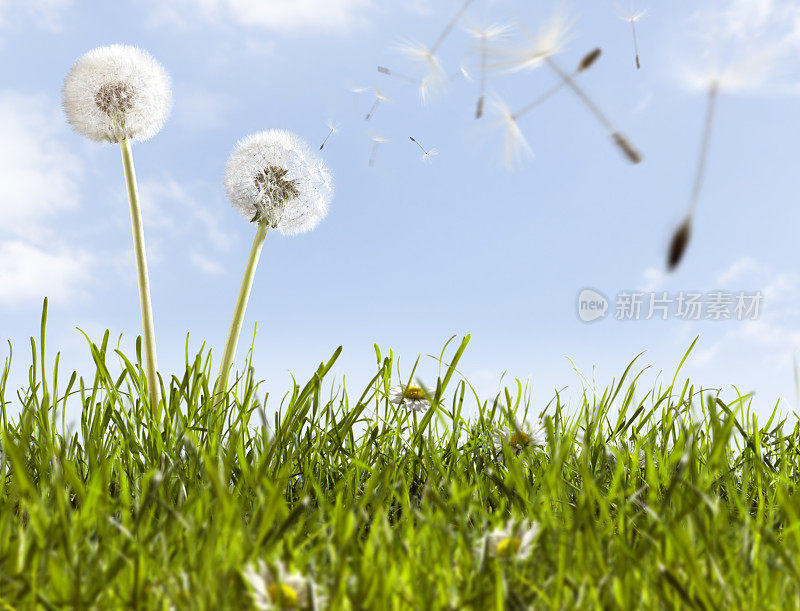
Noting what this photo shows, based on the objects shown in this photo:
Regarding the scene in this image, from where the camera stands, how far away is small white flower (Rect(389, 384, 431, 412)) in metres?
2.37

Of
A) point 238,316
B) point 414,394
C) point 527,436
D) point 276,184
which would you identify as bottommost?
point 527,436

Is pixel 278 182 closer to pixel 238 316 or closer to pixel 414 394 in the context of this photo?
pixel 238 316

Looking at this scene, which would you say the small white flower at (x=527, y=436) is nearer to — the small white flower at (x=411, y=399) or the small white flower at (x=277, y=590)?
the small white flower at (x=411, y=399)

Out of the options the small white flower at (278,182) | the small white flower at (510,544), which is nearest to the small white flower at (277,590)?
the small white flower at (510,544)

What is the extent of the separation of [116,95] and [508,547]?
2797 mm

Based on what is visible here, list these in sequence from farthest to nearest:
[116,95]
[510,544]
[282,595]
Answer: [116,95] < [510,544] < [282,595]

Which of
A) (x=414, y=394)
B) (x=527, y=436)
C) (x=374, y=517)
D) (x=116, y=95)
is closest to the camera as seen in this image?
(x=374, y=517)

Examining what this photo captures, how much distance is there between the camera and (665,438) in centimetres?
216

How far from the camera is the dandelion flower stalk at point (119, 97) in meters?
3.04

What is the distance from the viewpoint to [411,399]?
239 cm

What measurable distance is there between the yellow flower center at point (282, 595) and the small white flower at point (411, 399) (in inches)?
56.0

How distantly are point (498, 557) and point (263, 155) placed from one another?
7.90ft

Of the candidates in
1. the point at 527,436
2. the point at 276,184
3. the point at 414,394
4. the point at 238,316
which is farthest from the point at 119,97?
the point at 527,436

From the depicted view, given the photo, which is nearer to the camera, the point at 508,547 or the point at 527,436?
the point at 508,547
